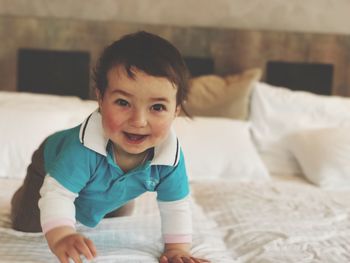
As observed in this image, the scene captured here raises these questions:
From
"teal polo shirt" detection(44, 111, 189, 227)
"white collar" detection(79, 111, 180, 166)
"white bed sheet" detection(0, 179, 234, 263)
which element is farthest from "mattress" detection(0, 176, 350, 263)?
"white collar" detection(79, 111, 180, 166)

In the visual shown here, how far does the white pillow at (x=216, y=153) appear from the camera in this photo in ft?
7.13

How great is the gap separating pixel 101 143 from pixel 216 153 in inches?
43.6

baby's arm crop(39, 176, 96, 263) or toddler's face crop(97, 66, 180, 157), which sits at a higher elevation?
toddler's face crop(97, 66, 180, 157)

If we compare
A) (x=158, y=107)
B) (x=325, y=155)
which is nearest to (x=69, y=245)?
(x=158, y=107)

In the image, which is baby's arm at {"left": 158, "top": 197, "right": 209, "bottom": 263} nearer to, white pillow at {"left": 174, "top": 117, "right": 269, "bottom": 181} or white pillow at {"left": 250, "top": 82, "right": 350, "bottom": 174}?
white pillow at {"left": 174, "top": 117, "right": 269, "bottom": 181}

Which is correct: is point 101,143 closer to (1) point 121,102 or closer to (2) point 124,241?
(1) point 121,102

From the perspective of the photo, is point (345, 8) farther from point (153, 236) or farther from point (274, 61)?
point (153, 236)

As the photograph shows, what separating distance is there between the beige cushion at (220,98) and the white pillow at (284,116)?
0.23ft

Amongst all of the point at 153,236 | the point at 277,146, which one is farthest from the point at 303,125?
the point at 153,236

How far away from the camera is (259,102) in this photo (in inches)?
101

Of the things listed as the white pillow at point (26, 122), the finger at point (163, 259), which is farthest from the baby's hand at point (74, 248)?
the white pillow at point (26, 122)

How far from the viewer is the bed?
4.34 ft

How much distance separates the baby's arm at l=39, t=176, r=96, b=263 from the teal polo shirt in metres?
0.02

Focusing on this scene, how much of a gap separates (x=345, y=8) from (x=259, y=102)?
811mm
